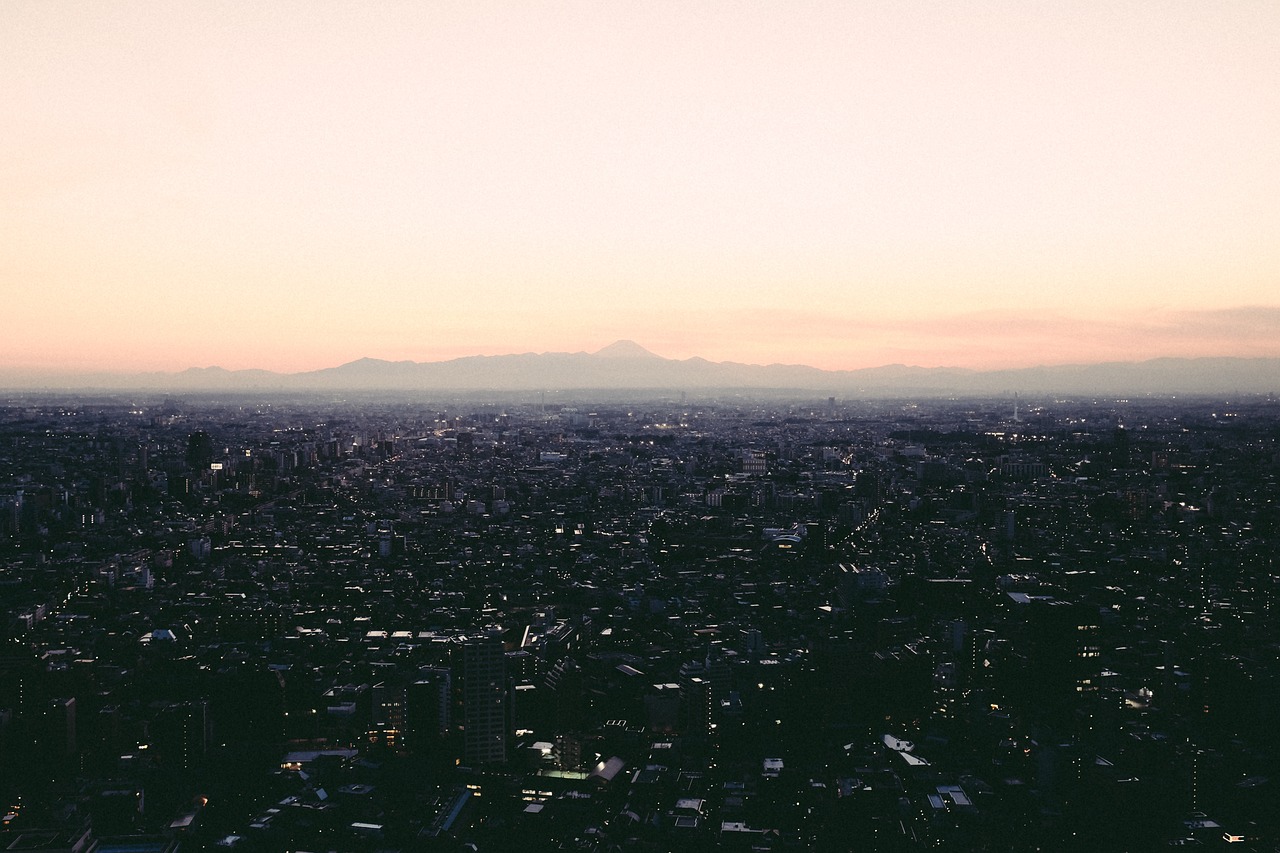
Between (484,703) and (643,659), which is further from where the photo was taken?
(643,659)

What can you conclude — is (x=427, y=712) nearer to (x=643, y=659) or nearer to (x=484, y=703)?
(x=484, y=703)

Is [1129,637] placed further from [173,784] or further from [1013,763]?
[173,784]

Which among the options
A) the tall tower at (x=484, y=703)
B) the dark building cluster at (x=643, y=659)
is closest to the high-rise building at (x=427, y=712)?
the dark building cluster at (x=643, y=659)

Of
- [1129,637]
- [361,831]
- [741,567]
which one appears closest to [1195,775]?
[1129,637]

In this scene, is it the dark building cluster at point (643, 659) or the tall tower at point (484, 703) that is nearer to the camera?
the dark building cluster at point (643, 659)

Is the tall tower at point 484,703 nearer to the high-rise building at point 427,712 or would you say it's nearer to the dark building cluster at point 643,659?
the dark building cluster at point 643,659

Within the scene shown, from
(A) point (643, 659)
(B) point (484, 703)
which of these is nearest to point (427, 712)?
(B) point (484, 703)
